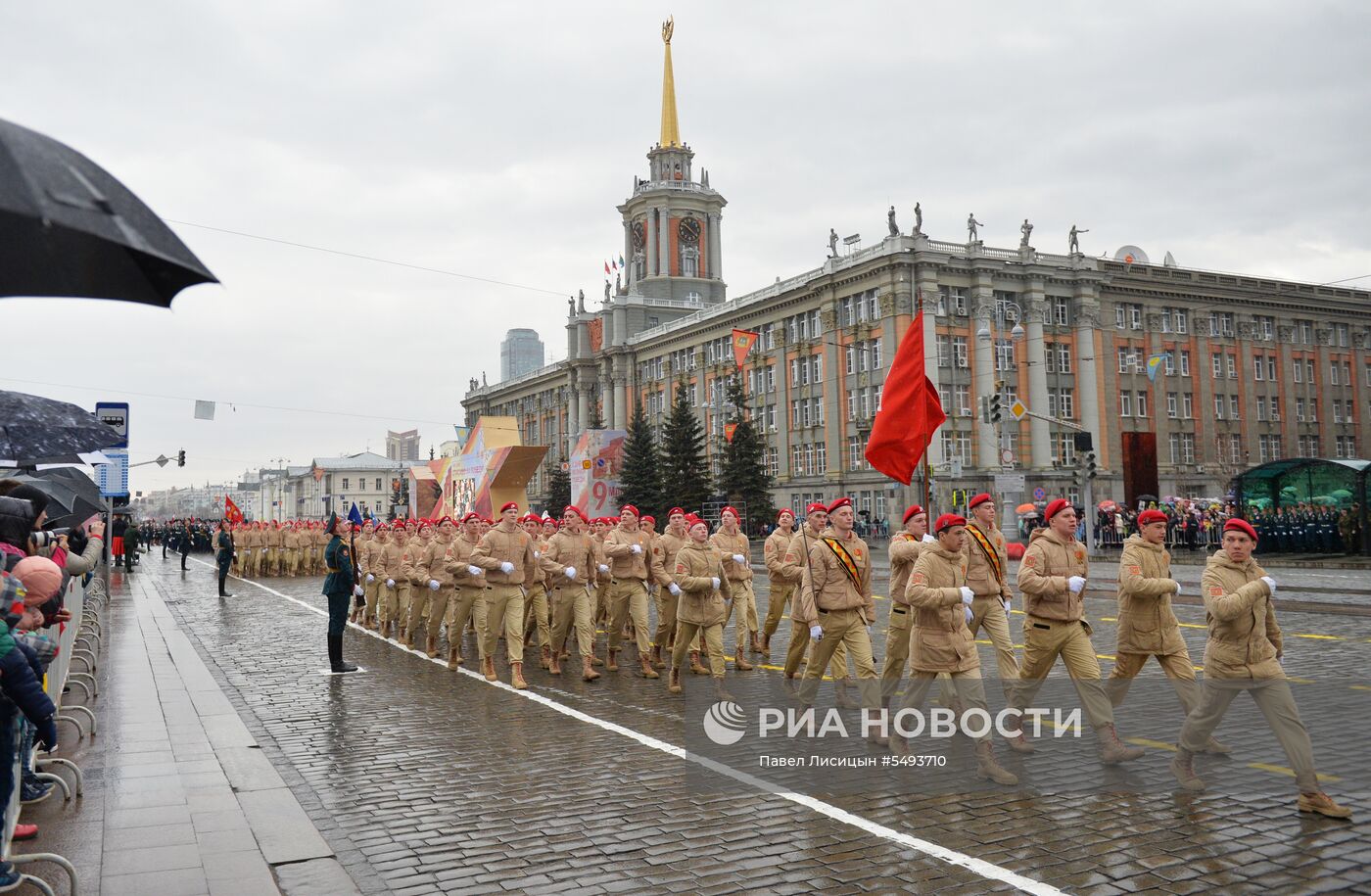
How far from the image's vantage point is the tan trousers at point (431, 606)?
1441 centimetres

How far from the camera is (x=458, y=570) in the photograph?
12.8m

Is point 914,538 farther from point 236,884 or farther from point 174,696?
point 174,696

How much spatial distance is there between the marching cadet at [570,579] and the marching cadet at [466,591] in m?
0.88

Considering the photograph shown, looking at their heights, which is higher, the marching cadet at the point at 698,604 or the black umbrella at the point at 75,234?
the black umbrella at the point at 75,234

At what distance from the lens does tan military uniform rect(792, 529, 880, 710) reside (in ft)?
28.6

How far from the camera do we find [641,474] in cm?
5922

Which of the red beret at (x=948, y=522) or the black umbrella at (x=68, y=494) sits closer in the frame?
the red beret at (x=948, y=522)

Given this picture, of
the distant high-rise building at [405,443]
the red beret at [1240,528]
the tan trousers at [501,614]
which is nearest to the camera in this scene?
the red beret at [1240,528]

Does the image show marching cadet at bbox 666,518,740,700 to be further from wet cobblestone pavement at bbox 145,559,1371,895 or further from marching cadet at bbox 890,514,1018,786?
marching cadet at bbox 890,514,1018,786

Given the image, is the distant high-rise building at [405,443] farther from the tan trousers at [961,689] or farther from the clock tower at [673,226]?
the tan trousers at [961,689]

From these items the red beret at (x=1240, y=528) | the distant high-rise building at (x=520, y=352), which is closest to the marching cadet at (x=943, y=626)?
the red beret at (x=1240, y=528)

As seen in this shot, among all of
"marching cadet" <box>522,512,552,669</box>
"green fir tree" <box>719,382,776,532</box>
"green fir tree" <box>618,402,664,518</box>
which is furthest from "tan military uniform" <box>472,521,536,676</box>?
"green fir tree" <box>618,402,664,518</box>

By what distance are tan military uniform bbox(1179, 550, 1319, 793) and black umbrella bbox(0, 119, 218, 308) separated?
237 inches

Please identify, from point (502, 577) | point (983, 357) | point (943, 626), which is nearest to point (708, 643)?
point (502, 577)
